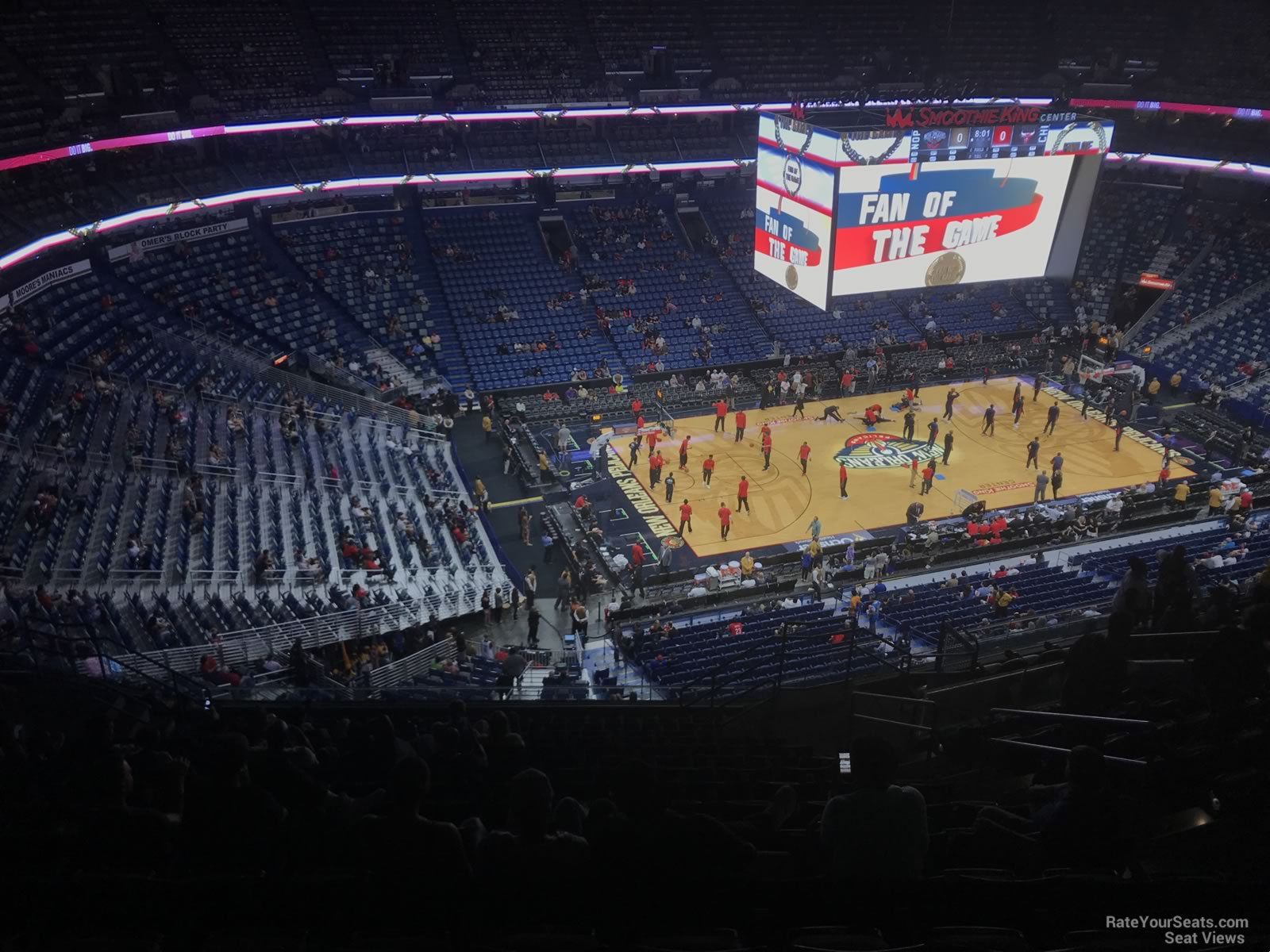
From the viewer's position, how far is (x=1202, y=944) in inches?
142

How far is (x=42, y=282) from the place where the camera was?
97.9 feet

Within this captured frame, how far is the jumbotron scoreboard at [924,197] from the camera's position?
105 feet

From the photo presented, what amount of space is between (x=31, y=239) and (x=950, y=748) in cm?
3135

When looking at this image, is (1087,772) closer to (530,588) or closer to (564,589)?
(564,589)

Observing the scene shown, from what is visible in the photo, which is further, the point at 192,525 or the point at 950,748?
the point at 192,525

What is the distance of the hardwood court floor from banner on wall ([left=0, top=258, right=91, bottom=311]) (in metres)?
18.9

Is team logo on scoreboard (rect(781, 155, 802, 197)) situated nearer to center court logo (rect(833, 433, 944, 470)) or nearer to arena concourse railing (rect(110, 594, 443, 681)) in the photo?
center court logo (rect(833, 433, 944, 470))

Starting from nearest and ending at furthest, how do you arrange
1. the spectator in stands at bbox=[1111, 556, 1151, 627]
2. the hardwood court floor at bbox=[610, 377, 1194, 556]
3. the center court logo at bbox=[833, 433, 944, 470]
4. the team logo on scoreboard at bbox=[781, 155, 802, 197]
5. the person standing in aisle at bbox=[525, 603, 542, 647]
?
the spectator in stands at bbox=[1111, 556, 1151, 627], the person standing in aisle at bbox=[525, 603, 542, 647], the hardwood court floor at bbox=[610, 377, 1194, 556], the team logo on scoreboard at bbox=[781, 155, 802, 197], the center court logo at bbox=[833, 433, 944, 470]

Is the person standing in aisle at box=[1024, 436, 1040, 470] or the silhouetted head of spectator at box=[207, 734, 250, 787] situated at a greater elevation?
the silhouetted head of spectator at box=[207, 734, 250, 787]

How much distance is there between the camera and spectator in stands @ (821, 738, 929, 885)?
5023mm

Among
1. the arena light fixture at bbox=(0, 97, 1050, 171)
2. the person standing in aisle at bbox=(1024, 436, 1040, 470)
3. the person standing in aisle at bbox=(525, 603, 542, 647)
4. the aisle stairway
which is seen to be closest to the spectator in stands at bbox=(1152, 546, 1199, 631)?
the person standing in aisle at bbox=(525, 603, 542, 647)

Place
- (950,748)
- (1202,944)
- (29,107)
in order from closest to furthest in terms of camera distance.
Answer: (1202,944), (950,748), (29,107)

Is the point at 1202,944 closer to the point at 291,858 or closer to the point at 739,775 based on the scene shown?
the point at 291,858

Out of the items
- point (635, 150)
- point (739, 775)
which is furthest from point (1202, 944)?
point (635, 150)
